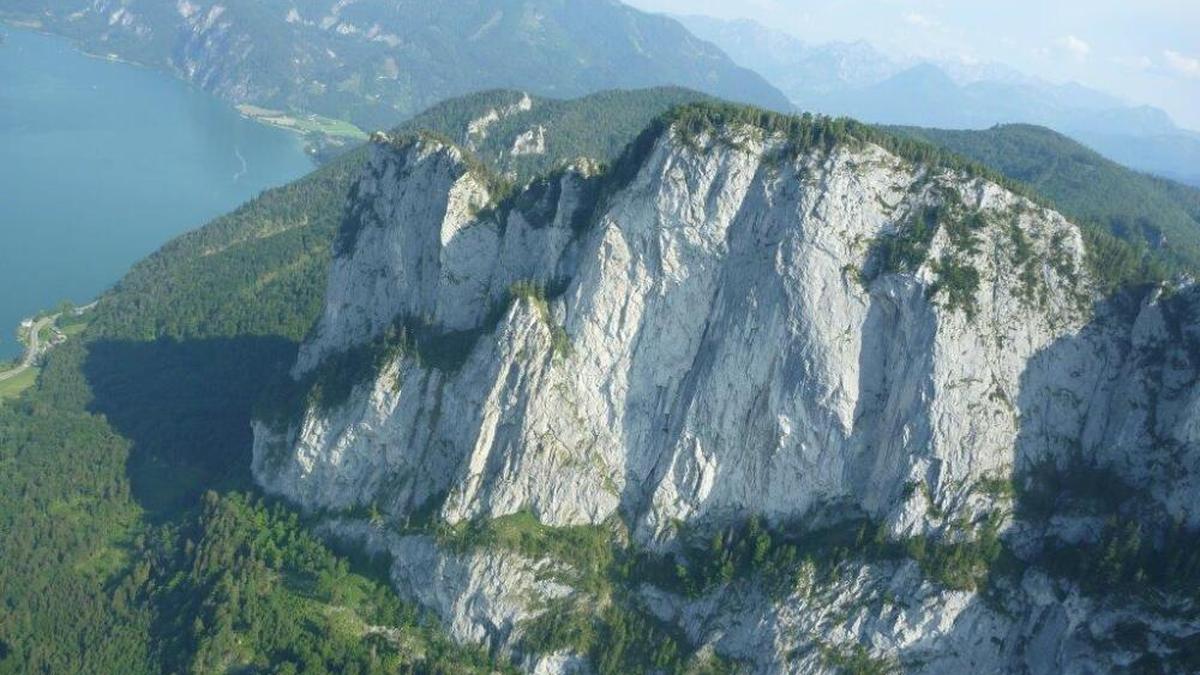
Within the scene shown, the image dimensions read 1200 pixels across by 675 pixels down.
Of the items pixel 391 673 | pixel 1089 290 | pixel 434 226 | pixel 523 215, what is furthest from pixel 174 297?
pixel 1089 290

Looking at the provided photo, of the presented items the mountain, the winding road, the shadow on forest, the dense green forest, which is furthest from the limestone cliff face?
the mountain

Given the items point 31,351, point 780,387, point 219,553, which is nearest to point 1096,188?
point 780,387

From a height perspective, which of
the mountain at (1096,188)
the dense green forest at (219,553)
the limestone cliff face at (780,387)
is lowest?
the dense green forest at (219,553)

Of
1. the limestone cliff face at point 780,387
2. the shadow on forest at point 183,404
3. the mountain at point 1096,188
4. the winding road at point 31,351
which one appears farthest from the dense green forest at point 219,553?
the mountain at point 1096,188

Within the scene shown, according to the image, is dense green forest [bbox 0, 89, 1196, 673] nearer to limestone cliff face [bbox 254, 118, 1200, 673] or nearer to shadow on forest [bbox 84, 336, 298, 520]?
shadow on forest [bbox 84, 336, 298, 520]

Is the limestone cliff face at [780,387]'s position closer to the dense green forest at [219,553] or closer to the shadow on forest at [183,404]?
the dense green forest at [219,553]

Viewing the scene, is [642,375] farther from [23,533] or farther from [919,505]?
[23,533]
